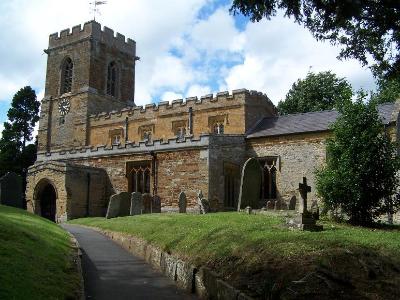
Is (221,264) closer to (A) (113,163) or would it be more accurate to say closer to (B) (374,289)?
(B) (374,289)

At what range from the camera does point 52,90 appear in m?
41.1

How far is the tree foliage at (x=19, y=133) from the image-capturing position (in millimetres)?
40019

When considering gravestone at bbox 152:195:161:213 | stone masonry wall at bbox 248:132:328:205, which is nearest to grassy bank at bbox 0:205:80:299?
gravestone at bbox 152:195:161:213

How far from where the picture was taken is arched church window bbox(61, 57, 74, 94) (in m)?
40.5

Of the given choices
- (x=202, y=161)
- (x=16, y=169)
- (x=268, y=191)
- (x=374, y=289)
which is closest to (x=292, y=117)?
(x=268, y=191)

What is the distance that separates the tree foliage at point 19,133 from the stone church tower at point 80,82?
7.85 ft

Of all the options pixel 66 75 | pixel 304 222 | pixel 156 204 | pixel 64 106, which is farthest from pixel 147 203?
pixel 66 75

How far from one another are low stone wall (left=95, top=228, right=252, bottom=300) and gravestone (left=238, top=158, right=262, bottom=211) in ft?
15.2

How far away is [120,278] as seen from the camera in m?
9.61

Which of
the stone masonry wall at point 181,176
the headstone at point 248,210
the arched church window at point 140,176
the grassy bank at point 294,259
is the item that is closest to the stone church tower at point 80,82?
the arched church window at point 140,176

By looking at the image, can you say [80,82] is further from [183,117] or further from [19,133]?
[183,117]

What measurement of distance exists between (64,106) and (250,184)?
26.9 m

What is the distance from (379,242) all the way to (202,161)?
15892 mm

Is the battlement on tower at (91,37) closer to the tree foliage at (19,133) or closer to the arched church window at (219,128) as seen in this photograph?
the tree foliage at (19,133)
